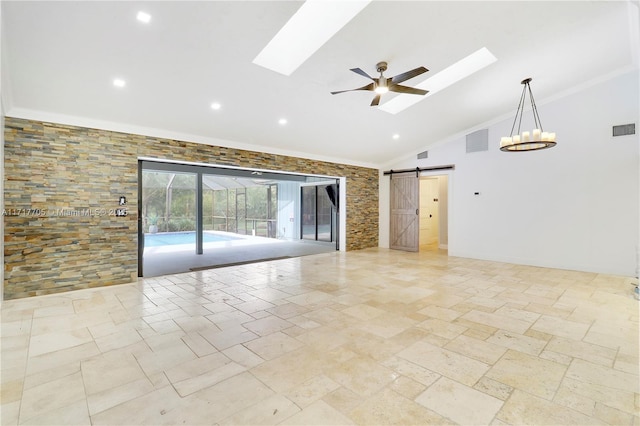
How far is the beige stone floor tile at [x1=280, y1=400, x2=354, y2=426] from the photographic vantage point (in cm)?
173

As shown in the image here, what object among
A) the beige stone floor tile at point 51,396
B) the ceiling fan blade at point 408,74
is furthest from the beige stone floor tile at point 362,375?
the ceiling fan blade at point 408,74

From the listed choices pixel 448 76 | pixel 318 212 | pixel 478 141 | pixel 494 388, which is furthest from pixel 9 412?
pixel 318 212

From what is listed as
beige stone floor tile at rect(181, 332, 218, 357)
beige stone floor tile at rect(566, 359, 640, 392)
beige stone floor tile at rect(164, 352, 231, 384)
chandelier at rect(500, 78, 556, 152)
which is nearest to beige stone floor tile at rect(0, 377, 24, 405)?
beige stone floor tile at rect(164, 352, 231, 384)

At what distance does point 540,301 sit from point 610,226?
2905mm

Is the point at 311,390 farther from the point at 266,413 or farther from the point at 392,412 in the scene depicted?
the point at 392,412

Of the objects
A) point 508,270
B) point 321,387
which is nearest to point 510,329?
point 321,387

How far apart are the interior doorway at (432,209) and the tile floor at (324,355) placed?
4.80m

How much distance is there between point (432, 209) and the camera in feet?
32.1

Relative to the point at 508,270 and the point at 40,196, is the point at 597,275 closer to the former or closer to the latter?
the point at 508,270

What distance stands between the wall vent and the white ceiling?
1.06 m

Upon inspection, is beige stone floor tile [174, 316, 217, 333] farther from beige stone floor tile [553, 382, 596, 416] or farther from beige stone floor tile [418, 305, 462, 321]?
beige stone floor tile [553, 382, 596, 416]

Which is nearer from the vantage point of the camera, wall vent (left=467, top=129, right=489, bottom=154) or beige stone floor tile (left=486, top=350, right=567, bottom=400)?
beige stone floor tile (left=486, top=350, right=567, bottom=400)

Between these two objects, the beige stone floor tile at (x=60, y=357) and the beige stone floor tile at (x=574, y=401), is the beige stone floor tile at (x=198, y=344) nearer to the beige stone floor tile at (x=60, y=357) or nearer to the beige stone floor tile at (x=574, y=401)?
the beige stone floor tile at (x=60, y=357)

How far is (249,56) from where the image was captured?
3.62 metres
